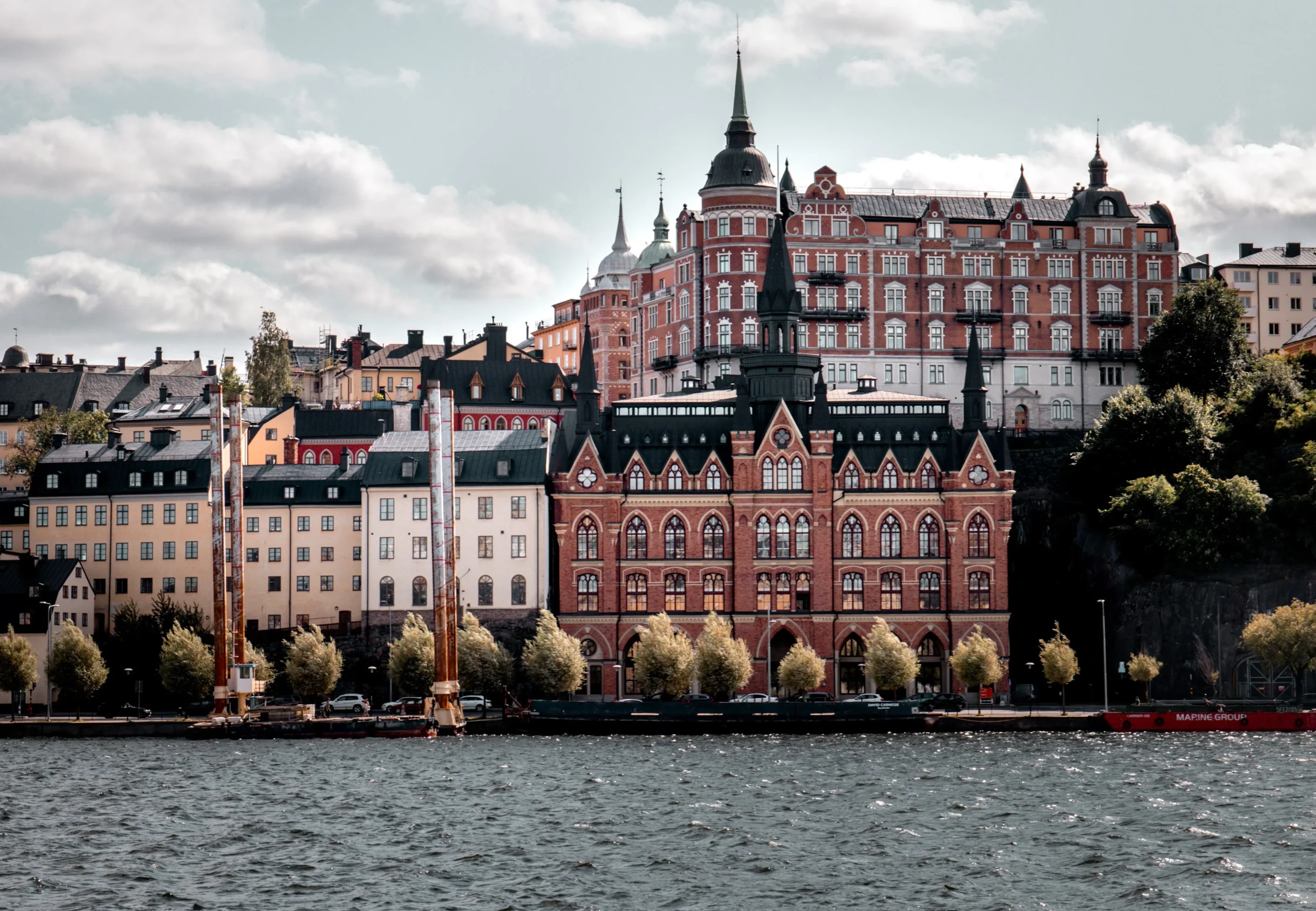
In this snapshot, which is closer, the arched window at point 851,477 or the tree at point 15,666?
the tree at point 15,666

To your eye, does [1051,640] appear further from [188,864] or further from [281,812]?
[188,864]

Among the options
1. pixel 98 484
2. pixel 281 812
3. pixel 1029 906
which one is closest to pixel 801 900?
pixel 1029 906

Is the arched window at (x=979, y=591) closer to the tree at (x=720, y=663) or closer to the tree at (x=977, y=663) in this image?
the tree at (x=977, y=663)

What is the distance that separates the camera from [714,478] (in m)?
141

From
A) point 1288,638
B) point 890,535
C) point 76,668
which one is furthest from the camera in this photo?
point 890,535

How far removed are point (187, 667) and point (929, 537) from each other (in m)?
47.0

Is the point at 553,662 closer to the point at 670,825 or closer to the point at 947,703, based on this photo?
the point at 947,703

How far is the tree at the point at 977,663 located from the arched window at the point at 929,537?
28.6 ft

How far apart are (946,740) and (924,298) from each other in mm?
56319

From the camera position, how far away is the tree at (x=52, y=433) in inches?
7101

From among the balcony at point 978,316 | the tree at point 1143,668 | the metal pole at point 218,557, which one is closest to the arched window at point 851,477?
the tree at point 1143,668

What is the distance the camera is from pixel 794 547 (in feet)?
461

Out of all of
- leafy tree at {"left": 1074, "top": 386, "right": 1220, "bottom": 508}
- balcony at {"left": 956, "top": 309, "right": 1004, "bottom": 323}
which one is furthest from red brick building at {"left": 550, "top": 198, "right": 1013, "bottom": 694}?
balcony at {"left": 956, "top": 309, "right": 1004, "bottom": 323}

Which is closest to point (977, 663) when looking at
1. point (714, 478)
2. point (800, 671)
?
point (800, 671)
